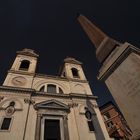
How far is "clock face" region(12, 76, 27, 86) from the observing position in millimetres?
17291

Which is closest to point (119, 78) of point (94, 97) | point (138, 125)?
point (138, 125)

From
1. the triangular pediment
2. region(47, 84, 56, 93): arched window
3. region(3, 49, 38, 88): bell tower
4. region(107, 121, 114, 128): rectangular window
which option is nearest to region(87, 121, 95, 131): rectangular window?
the triangular pediment

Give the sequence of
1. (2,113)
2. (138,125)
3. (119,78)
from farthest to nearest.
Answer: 1. (2,113)
2. (119,78)
3. (138,125)

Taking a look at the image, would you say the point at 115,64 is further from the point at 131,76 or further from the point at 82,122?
the point at 82,122

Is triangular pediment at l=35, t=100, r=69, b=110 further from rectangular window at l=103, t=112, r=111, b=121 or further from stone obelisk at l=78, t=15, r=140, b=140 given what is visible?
rectangular window at l=103, t=112, r=111, b=121

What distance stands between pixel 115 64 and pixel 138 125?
2.49 metres

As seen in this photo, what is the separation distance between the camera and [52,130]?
45.0 feet

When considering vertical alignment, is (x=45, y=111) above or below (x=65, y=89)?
below

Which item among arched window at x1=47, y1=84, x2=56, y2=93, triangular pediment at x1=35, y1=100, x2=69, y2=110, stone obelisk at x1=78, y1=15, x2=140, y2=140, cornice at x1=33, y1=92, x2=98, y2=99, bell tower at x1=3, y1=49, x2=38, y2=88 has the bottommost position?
stone obelisk at x1=78, y1=15, x2=140, y2=140

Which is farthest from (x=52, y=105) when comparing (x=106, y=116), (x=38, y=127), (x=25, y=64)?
(x=106, y=116)

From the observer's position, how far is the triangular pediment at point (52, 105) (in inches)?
590

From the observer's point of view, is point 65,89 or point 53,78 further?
point 53,78

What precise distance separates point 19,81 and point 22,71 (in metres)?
2.18

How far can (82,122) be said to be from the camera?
14.8m
